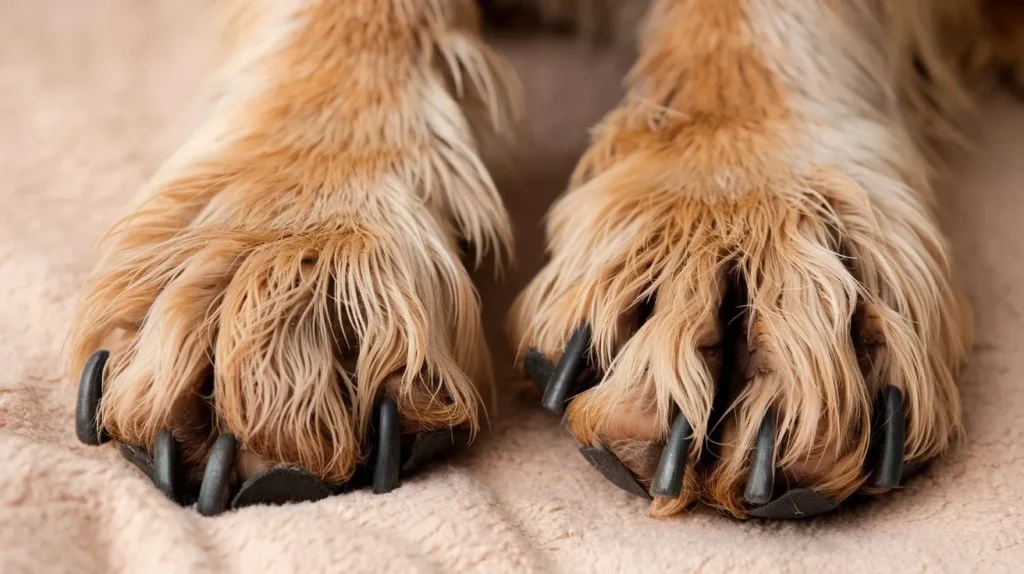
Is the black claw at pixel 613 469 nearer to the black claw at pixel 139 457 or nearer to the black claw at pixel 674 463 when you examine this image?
the black claw at pixel 674 463

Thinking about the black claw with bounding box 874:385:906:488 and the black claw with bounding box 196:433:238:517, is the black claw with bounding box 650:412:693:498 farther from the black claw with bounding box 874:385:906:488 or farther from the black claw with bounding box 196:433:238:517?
the black claw with bounding box 196:433:238:517

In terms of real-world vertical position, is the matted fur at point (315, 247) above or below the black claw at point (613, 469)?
above

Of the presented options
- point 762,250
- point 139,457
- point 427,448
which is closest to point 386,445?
point 427,448

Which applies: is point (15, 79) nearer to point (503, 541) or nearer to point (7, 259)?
point (7, 259)

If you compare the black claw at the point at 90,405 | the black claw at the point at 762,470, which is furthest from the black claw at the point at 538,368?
the black claw at the point at 90,405

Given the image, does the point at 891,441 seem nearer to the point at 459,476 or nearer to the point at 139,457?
the point at 459,476

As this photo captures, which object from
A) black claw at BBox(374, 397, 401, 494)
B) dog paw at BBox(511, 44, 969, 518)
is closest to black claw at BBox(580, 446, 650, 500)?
dog paw at BBox(511, 44, 969, 518)
